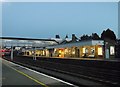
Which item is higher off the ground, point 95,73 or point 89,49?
point 89,49

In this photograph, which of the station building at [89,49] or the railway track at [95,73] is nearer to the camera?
the railway track at [95,73]

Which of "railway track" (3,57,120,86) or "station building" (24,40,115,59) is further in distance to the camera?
"station building" (24,40,115,59)

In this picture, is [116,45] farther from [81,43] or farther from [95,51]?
[81,43]

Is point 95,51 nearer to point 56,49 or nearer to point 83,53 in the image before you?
point 83,53

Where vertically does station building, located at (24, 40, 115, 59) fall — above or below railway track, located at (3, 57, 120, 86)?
above

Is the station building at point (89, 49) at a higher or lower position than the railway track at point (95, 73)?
higher

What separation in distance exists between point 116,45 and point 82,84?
51208 millimetres

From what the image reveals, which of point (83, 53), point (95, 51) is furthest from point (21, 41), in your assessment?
point (95, 51)

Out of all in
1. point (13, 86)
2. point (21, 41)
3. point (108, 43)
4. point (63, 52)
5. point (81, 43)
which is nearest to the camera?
Answer: point (13, 86)

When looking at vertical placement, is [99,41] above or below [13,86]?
above

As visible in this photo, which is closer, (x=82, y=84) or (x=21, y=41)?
(x=82, y=84)

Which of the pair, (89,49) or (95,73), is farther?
(89,49)

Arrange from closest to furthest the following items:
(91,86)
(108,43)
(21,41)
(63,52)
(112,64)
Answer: (91,86) → (112,64) → (108,43) → (63,52) → (21,41)

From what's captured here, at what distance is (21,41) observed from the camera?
118 metres
